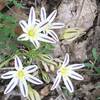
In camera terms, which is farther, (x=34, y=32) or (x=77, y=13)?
(x=77, y=13)

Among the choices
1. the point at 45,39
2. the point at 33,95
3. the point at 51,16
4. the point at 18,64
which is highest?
the point at 51,16

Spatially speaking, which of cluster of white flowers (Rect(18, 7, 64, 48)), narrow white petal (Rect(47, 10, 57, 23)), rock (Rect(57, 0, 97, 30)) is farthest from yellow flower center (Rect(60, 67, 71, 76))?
rock (Rect(57, 0, 97, 30))

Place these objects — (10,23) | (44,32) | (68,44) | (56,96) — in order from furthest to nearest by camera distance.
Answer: (68,44) → (56,96) → (10,23) → (44,32)

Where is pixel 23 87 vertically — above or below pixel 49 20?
below

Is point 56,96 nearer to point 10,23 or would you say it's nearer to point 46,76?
point 46,76

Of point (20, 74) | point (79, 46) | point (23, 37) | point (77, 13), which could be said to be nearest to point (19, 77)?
point (20, 74)

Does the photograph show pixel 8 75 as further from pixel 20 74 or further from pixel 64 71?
pixel 64 71

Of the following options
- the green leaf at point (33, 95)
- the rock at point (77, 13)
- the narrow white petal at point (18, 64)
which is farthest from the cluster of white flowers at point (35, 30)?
the rock at point (77, 13)

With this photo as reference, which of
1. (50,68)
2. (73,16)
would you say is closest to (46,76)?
(50,68)
